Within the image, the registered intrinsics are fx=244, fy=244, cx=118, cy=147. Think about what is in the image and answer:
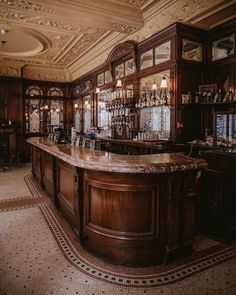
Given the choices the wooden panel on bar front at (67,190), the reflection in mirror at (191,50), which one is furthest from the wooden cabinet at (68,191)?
the reflection in mirror at (191,50)

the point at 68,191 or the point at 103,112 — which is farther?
the point at 103,112

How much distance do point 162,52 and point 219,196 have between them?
11.0 feet

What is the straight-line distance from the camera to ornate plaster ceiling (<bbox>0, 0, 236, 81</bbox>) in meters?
4.74

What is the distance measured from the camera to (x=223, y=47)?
493cm

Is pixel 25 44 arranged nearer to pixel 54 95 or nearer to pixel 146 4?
pixel 54 95

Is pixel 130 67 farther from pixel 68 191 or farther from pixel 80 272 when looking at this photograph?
pixel 80 272

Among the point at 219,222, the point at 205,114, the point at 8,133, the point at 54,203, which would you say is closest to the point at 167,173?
the point at 219,222

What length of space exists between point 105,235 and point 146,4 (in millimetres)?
4834

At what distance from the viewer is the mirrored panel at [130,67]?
20.9ft

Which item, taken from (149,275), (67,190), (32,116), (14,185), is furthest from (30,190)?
(32,116)

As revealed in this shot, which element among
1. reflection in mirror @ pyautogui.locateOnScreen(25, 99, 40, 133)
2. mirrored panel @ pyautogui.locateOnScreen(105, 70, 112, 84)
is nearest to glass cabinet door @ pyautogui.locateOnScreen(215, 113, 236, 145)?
mirrored panel @ pyautogui.locateOnScreen(105, 70, 112, 84)

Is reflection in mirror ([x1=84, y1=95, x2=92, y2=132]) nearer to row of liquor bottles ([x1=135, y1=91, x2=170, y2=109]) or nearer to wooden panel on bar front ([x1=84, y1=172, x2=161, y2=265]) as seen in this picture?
row of liquor bottles ([x1=135, y1=91, x2=170, y2=109])

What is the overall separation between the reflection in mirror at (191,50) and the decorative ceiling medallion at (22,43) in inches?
178

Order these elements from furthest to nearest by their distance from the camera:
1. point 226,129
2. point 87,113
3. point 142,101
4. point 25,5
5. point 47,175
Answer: point 87,113 < point 142,101 < point 47,175 < point 25,5 < point 226,129
